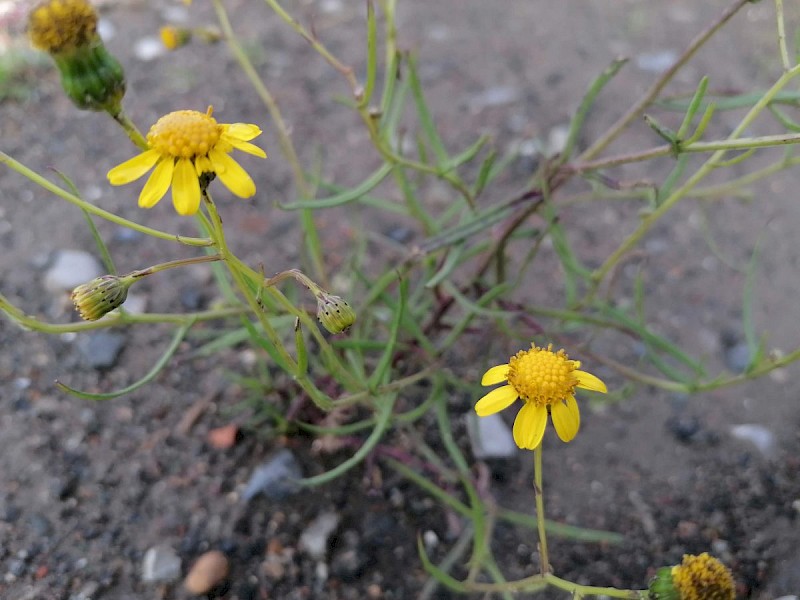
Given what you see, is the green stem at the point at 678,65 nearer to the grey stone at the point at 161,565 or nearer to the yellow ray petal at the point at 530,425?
the yellow ray petal at the point at 530,425

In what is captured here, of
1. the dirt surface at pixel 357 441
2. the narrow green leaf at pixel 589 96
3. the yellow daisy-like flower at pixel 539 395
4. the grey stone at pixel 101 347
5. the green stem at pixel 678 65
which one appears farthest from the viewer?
the grey stone at pixel 101 347

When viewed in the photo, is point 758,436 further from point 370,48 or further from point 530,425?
point 370,48

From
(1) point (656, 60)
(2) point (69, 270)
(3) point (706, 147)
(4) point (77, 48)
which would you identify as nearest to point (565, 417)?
(3) point (706, 147)

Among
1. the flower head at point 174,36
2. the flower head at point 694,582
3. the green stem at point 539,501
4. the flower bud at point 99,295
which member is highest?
the flower head at point 174,36

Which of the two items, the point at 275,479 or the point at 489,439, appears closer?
the point at 275,479

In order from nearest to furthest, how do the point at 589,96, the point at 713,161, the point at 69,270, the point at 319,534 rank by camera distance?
1. the point at 713,161
2. the point at 589,96
3. the point at 319,534
4. the point at 69,270

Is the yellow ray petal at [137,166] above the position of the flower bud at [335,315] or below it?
above

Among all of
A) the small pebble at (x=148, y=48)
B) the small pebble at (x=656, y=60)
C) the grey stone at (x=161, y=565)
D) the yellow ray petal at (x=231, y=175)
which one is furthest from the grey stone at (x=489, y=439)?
the small pebble at (x=148, y=48)
